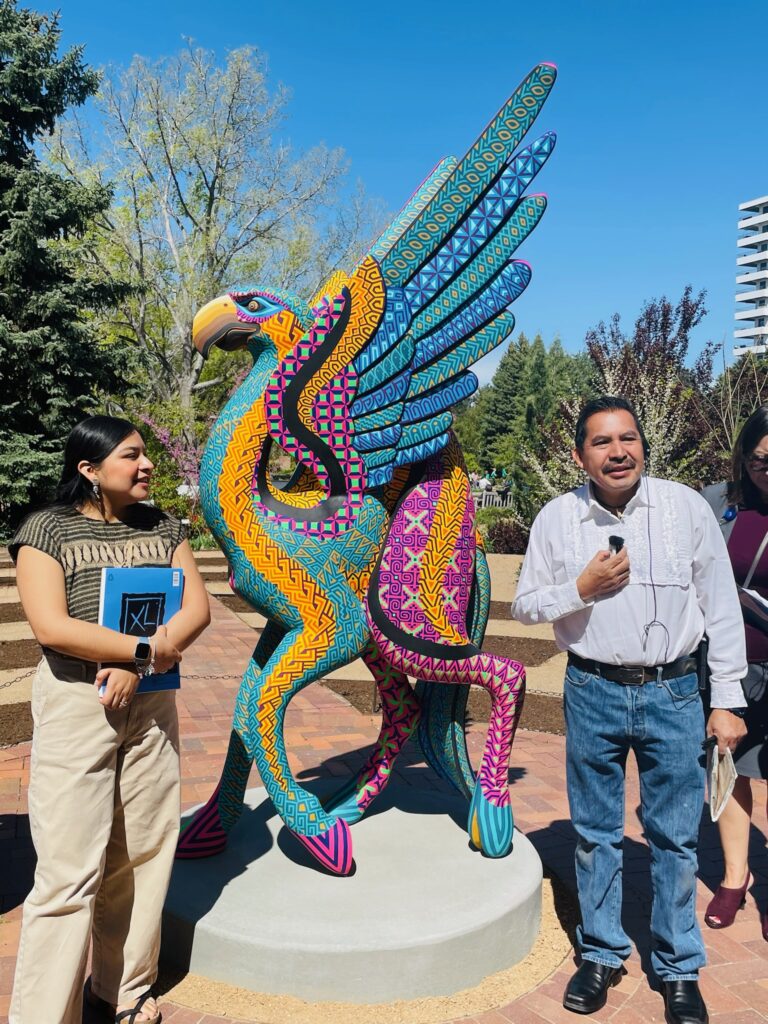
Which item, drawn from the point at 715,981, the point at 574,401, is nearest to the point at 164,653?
the point at 715,981

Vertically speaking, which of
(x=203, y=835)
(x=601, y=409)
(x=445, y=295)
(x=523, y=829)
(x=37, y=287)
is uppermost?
(x=37, y=287)

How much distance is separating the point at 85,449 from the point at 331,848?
5.87ft

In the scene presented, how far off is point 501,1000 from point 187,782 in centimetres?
239

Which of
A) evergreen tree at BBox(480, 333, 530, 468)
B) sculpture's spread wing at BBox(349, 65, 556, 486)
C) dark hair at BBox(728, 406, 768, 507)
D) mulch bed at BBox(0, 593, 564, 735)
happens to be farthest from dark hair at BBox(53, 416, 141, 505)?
evergreen tree at BBox(480, 333, 530, 468)

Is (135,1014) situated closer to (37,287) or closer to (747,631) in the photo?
(747,631)

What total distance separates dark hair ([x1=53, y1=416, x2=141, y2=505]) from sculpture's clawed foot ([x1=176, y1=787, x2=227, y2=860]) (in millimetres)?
1562

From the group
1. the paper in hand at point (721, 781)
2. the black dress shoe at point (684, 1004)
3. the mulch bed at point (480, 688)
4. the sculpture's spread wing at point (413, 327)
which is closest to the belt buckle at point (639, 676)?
the paper in hand at point (721, 781)

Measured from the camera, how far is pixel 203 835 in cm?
339

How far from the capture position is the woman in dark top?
10.8 ft

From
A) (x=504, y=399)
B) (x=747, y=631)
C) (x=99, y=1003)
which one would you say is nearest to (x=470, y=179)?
(x=747, y=631)

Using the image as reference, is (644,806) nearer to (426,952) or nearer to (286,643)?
(426,952)

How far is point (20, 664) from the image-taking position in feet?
25.9

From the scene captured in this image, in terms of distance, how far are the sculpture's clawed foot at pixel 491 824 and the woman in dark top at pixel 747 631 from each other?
2.89ft

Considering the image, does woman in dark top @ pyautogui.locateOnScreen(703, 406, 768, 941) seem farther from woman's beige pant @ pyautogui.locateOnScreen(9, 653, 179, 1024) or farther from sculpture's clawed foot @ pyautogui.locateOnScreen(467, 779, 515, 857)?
woman's beige pant @ pyautogui.locateOnScreen(9, 653, 179, 1024)
